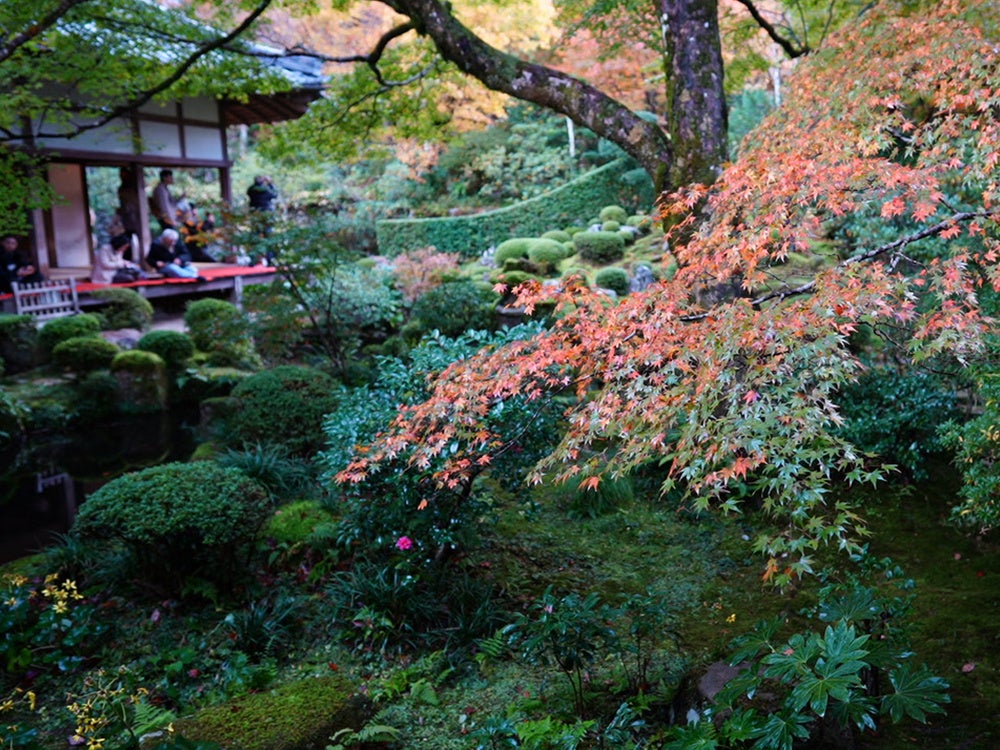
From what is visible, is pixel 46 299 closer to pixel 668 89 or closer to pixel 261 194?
pixel 261 194

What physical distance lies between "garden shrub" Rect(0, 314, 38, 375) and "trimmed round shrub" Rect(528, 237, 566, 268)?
28.0ft

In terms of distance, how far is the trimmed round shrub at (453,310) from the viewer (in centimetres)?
1102

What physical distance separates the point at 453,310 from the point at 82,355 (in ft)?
17.2

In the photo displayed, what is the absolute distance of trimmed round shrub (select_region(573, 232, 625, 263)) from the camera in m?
15.4

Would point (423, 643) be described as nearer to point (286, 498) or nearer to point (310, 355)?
point (286, 498)

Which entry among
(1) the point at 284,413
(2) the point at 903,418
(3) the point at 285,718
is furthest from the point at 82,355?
(2) the point at 903,418

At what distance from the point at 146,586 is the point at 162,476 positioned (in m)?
0.81

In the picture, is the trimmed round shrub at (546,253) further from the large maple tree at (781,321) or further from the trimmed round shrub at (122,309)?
the large maple tree at (781,321)

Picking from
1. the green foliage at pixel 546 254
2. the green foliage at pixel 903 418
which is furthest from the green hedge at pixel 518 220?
the green foliage at pixel 903 418

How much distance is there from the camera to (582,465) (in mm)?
4273

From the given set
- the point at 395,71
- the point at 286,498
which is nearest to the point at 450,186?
the point at 395,71

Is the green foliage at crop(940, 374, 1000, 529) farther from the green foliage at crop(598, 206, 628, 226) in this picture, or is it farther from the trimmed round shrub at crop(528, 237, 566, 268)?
the green foliage at crop(598, 206, 628, 226)

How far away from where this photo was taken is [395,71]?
901cm

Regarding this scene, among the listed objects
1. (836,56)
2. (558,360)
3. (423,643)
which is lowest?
(423,643)
